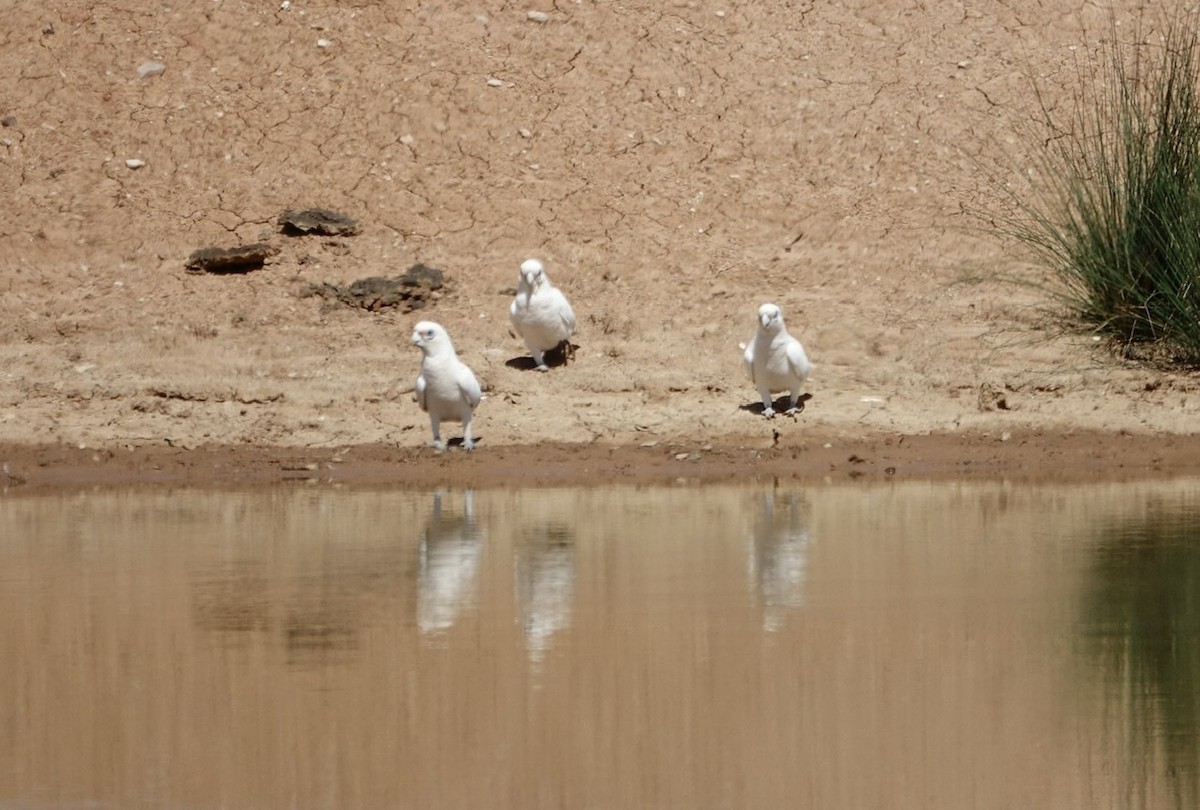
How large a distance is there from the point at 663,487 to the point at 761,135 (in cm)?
758

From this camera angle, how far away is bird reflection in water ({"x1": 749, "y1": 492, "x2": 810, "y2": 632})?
356 inches

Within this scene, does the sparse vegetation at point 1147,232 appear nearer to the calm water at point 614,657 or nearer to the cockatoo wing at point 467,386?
the calm water at point 614,657

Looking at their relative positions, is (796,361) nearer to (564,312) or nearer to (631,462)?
(631,462)

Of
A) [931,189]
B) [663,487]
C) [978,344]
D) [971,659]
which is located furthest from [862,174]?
[971,659]

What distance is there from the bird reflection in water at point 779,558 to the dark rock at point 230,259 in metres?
7.56

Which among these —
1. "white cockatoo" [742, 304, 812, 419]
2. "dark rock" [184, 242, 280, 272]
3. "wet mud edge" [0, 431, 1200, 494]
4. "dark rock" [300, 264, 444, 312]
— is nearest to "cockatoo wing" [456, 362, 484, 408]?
"wet mud edge" [0, 431, 1200, 494]

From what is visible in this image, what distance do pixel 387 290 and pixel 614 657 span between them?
9.78 meters

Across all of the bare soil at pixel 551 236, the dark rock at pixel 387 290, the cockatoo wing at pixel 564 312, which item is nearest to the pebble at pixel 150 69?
the bare soil at pixel 551 236

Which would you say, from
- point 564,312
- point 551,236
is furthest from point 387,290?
point 564,312

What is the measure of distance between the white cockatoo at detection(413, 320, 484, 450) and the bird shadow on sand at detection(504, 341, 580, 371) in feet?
6.77

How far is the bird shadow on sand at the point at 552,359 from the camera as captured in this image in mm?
15945

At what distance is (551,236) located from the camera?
18.7 meters

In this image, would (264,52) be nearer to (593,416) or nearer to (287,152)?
(287,152)

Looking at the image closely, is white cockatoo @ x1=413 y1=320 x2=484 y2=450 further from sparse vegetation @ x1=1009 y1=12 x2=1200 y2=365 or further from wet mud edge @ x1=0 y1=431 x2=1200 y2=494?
sparse vegetation @ x1=1009 y1=12 x2=1200 y2=365
